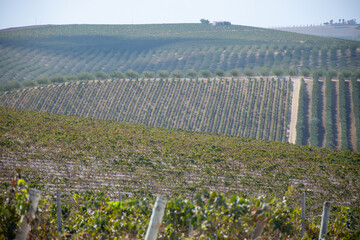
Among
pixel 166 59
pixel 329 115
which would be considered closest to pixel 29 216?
pixel 329 115

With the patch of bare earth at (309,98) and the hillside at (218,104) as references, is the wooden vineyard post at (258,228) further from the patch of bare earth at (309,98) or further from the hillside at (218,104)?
the patch of bare earth at (309,98)

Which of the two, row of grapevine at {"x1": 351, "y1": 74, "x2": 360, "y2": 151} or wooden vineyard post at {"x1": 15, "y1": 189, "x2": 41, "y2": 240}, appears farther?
row of grapevine at {"x1": 351, "y1": 74, "x2": 360, "y2": 151}

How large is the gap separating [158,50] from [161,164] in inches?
2698

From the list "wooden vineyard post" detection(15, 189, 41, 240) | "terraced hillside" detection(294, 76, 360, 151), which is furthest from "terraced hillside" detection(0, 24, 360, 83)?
"wooden vineyard post" detection(15, 189, 41, 240)

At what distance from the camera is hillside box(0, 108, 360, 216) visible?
45.4ft

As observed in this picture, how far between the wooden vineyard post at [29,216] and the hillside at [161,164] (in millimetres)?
7458

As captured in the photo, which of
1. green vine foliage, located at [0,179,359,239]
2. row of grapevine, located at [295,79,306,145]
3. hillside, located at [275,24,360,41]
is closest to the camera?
green vine foliage, located at [0,179,359,239]

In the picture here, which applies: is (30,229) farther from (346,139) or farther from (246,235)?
(346,139)

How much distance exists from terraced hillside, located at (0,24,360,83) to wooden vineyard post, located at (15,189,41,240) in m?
61.2

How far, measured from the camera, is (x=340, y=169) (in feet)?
57.1

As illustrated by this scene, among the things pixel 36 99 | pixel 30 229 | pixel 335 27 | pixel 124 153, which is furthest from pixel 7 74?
pixel 335 27

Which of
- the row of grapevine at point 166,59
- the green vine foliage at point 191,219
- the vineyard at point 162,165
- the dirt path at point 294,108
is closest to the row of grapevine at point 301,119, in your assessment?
the dirt path at point 294,108

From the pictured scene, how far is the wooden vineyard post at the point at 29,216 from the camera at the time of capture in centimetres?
457

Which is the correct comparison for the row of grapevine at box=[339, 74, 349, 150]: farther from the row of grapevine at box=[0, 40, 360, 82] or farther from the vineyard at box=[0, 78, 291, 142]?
the row of grapevine at box=[0, 40, 360, 82]
